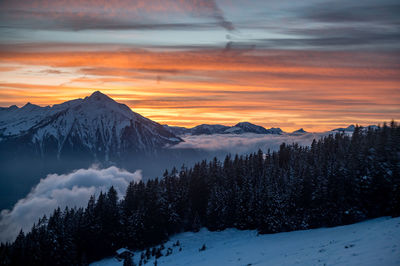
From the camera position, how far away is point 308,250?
39188 mm

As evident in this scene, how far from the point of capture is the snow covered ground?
2909cm

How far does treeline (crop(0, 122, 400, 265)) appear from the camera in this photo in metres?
63.1

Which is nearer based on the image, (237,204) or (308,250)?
(308,250)

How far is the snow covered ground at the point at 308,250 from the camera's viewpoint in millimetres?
29094

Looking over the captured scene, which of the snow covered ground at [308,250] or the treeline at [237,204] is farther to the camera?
the treeline at [237,204]

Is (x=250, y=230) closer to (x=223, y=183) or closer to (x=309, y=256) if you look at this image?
(x=223, y=183)

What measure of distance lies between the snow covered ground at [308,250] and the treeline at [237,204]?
5579 millimetres

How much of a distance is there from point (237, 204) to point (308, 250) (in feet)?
132

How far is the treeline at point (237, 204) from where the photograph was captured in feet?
207

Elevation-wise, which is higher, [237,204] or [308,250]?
[308,250]

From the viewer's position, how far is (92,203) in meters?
82.5

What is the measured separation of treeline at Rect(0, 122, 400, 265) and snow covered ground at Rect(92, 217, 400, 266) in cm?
558

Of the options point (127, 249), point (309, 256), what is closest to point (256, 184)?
point (127, 249)

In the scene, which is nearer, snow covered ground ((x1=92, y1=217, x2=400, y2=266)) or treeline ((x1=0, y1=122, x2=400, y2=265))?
snow covered ground ((x1=92, y1=217, x2=400, y2=266))
